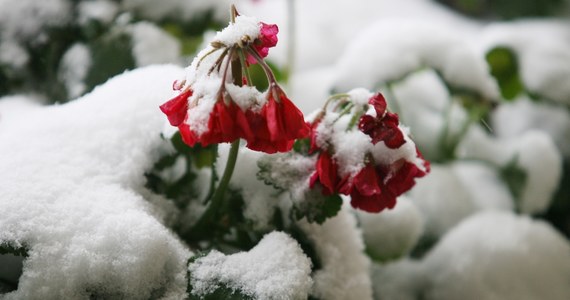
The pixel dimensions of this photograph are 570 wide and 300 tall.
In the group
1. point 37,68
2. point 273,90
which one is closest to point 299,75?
point 37,68

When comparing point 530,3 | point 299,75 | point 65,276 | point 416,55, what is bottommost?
point 65,276

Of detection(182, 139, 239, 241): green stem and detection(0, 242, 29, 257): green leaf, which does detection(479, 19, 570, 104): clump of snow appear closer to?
detection(182, 139, 239, 241): green stem

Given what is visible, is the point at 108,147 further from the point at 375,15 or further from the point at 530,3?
the point at 530,3

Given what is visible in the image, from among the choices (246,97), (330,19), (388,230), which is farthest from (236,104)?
(330,19)

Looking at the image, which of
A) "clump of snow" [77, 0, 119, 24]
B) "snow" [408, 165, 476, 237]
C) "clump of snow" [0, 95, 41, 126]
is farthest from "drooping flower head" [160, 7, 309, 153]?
"snow" [408, 165, 476, 237]

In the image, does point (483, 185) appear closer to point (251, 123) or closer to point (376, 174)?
point (376, 174)

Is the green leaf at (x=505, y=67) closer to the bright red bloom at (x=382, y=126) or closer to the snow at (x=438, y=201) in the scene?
the snow at (x=438, y=201)
